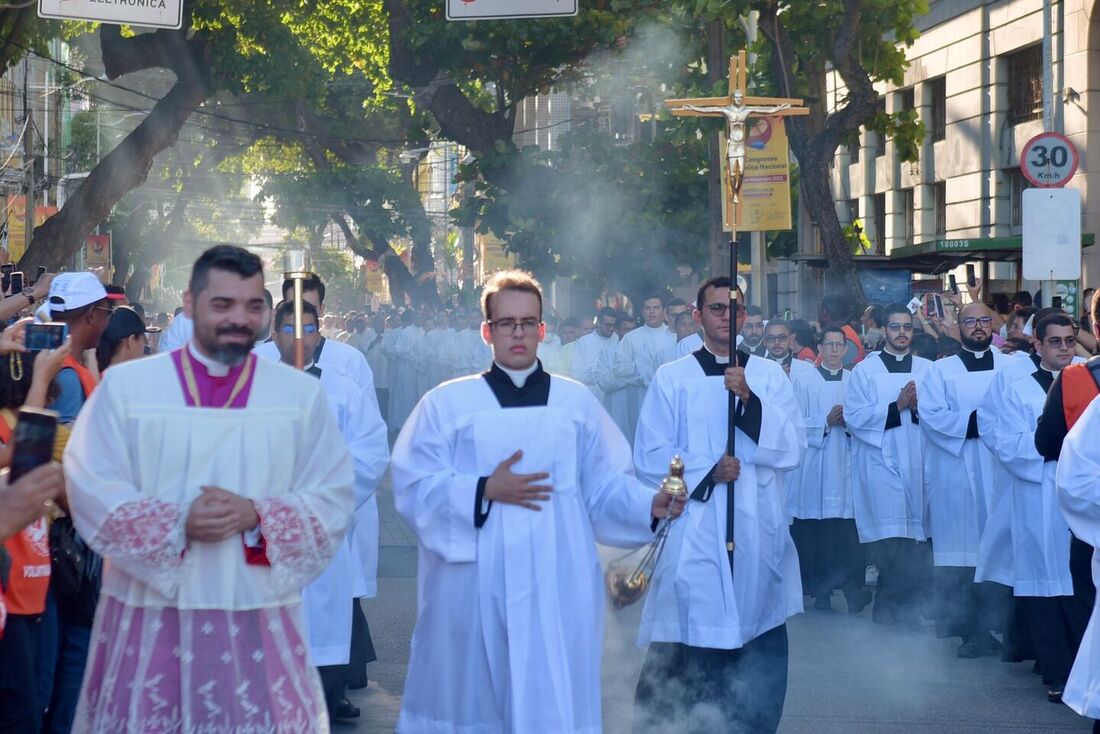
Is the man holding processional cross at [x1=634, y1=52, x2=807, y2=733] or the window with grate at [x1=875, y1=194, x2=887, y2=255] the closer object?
the man holding processional cross at [x1=634, y1=52, x2=807, y2=733]

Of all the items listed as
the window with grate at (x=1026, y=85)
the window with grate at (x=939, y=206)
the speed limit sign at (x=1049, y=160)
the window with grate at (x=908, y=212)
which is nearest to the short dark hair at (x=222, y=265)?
the speed limit sign at (x=1049, y=160)

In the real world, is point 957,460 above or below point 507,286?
below

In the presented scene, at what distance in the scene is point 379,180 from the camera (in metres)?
41.7

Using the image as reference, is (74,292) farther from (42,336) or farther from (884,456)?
(884,456)

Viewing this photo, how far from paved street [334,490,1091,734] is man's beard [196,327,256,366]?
346cm

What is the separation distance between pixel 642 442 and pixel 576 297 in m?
39.2

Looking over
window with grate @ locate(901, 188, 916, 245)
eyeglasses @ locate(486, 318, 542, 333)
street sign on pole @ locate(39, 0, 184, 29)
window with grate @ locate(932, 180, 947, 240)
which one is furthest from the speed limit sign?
window with grate @ locate(901, 188, 916, 245)

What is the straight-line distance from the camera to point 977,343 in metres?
11.0

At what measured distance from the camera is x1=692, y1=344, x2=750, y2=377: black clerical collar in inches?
317

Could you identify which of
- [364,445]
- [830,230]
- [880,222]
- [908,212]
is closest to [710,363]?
[364,445]

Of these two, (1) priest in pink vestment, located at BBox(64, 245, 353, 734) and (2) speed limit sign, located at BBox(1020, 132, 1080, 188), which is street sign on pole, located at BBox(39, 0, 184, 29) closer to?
(2) speed limit sign, located at BBox(1020, 132, 1080, 188)

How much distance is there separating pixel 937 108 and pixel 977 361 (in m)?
18.7

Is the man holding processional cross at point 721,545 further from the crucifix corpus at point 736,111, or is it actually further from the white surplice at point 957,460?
the white surplice at point 957,460

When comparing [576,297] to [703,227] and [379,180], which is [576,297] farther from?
[703,227]
